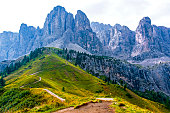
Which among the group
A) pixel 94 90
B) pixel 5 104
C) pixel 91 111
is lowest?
pixel 94 90

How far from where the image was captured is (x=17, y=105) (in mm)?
39875

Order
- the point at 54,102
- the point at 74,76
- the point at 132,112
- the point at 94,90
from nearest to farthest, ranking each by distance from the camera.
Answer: the point at 132,112
the point at 54,102
the point at 94,90
the point at 74,76

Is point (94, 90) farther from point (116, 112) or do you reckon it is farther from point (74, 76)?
point (116, 112)

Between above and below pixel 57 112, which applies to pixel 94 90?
below

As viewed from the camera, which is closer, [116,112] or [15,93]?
[116,112]

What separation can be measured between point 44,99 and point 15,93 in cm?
1647

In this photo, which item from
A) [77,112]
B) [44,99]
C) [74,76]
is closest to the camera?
[77,112]

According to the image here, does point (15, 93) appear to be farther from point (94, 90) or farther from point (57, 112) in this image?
point (94, 90)

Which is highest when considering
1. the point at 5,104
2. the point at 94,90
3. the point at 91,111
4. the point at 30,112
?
the point at 91,111

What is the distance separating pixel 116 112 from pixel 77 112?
9679 mm

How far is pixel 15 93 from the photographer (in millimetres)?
49344

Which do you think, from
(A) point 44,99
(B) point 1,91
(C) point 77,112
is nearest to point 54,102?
(A) point 44,99

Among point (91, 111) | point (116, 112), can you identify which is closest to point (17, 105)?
point (91, 111)

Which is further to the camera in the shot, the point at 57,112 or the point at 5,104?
the point at 5,104
